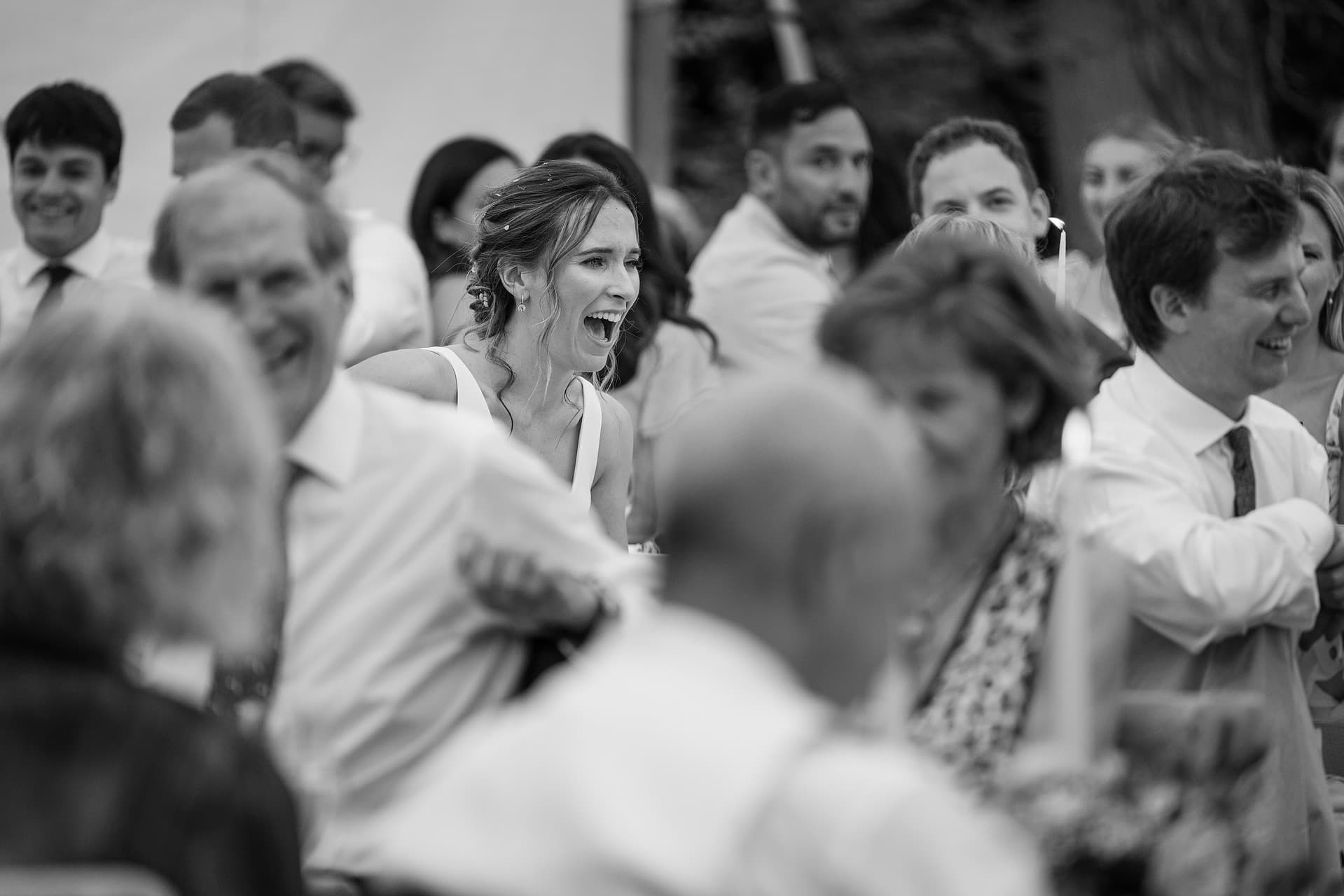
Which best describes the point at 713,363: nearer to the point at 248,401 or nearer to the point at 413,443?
the point at 413,443

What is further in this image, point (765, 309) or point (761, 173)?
point (761, 173)

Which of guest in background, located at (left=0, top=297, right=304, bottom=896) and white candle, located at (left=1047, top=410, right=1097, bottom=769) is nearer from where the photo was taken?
guest in background, located at (left=0, top=297, right=304, bottom=896)

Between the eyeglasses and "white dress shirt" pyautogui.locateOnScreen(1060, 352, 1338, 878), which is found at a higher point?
the eyeglasses

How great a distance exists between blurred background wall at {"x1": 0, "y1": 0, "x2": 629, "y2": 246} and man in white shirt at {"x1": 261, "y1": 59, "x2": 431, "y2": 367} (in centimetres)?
38

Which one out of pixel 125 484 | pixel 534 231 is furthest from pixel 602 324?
pixel 125 484

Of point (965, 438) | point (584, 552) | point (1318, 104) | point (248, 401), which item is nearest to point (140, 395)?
point (248, 401)

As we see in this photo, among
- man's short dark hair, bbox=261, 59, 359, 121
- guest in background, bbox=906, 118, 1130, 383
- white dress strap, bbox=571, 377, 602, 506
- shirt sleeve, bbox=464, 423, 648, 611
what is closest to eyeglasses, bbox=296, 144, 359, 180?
man's short dark hair, bbox=261, 59, 359, 121

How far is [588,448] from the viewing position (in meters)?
4.51

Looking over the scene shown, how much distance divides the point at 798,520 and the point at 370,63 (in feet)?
18.4

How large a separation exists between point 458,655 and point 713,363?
11.1 ft

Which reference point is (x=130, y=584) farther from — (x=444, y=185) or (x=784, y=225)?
(x=784, y=225)

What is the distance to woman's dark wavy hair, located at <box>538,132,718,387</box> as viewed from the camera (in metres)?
5.55

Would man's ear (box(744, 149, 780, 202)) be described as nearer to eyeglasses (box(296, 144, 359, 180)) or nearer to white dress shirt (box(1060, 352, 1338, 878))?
eyeglasses (box(296, 144, 359, 180))

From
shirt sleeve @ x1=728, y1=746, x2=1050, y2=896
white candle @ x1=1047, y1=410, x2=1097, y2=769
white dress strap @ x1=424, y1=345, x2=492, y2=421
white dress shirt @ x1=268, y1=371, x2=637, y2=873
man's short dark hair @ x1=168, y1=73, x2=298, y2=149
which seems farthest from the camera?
man's short dark hair @ x1=168, y1=73, x2=298, y2=149
